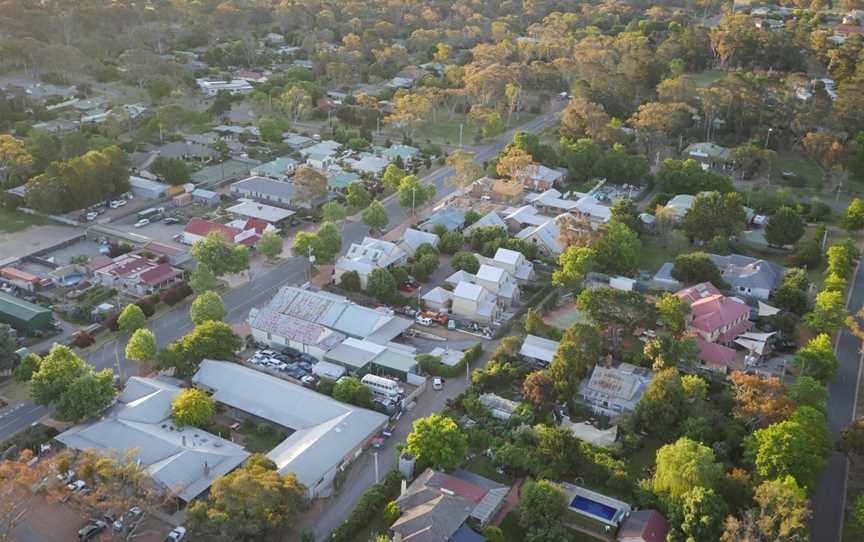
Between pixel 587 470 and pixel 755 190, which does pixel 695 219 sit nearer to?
pixel 755 190

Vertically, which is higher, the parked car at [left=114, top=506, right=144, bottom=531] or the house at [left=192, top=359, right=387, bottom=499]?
the parked car at [left=114, top=506, right=144, bottom=531]

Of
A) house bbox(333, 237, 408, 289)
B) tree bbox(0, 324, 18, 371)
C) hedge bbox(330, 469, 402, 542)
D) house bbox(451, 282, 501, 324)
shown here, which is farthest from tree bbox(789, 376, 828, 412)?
tree bbox(0, 324, 18, 371)

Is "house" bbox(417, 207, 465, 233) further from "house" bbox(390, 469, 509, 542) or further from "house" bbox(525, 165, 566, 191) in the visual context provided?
"house" bbox(390, 469, 509, 542)

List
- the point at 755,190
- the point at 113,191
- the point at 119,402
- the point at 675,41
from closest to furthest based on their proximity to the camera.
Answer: the point at 119,402
the point at 113,191
the point at 755,190
the point at 675,41

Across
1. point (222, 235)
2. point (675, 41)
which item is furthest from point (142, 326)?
point (675, 41)

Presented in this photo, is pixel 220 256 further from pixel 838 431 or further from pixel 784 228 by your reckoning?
pixel 784 228

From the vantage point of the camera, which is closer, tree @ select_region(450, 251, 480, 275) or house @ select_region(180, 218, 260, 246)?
tree @ select_region(450, 251, 480, 275)

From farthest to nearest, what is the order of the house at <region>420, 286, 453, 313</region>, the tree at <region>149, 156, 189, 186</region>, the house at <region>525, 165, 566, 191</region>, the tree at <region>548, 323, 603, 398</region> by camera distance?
the house at <region>525, 165, 566, 191</region> < the tree at <region>149, 156, 189, 186</region> < the house at <region>420, 286, 453, 313</region> < the tree at <region>548, 323, 603, 398</region>

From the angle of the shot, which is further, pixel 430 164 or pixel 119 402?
pixel 430 164
